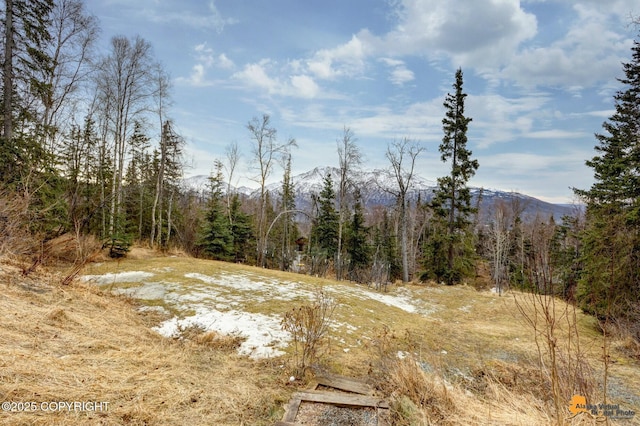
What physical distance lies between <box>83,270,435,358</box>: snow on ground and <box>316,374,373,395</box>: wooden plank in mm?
1031

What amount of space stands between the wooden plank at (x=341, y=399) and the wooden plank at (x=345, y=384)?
18 centimetres

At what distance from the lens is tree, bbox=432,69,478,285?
16.2 meters

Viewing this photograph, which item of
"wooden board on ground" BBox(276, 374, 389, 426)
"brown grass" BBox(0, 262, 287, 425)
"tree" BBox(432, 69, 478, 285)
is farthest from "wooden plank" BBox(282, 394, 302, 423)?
"tree" BBox(432, 69, 478, 285)

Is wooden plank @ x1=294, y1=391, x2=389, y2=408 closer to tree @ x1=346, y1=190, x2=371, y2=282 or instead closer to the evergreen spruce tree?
the evergreen spruce tree

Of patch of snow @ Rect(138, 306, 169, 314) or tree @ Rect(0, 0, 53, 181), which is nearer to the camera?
patch of snow @ Rect(138, 306, 169, 314)

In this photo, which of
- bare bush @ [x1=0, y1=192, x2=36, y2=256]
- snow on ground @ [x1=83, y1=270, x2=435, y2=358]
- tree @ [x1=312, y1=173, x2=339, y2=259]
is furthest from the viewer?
tree @ [x1=312, y1=173, x2=339, y2=259]

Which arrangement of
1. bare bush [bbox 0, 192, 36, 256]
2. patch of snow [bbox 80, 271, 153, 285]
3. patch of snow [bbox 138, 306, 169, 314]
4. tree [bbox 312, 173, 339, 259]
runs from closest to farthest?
bare bush [bbox 0, 192, 36, 256] < patch of snow [bbox 138, 306, 169, 314] < patch of snow [bbox 80, 271, 153, 285] < tree [bbox 312, 173, 339, 259]

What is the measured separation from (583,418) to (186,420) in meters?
3.29

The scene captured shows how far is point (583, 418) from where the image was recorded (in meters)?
2.37

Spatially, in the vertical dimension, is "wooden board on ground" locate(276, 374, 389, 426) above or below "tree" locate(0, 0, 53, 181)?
below

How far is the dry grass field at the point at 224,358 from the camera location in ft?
8.37

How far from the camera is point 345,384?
361 centimetres

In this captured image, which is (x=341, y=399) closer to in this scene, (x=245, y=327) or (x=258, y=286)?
(x=245, y=327)

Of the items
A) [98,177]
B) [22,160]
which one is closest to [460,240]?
[22,160]
